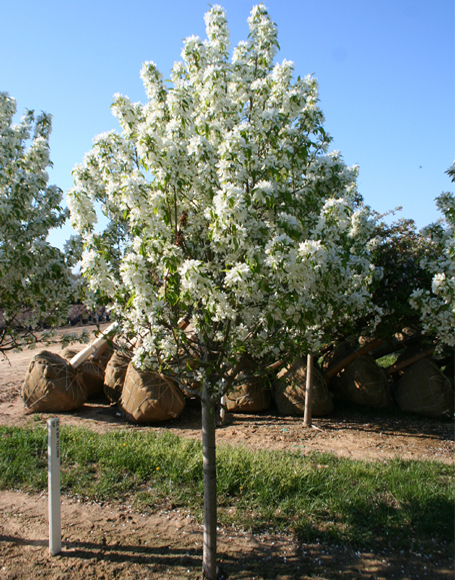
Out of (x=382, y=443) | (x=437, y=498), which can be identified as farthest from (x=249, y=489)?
(x=382, y=443)

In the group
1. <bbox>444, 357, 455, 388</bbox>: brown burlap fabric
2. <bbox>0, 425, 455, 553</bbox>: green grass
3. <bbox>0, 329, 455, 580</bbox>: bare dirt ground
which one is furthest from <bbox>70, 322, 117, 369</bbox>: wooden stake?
<bbox>444, 357, 455, 388</bbox>: brown burlap fabric

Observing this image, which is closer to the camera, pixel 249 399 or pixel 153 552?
pixel 153 552

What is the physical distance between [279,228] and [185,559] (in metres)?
2.95

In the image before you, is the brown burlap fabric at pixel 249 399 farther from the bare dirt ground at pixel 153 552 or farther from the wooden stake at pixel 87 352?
the bare dirt ground at pixel 153 552

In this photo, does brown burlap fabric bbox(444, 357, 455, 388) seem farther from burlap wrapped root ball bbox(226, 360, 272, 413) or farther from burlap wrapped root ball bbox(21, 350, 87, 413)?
burlap wrapped root ball bbox(21, 350, 87, 413)

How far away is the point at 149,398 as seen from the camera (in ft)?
24.5

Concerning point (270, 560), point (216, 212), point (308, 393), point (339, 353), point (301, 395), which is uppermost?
point (216, 212)

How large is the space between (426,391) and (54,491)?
6.97 m

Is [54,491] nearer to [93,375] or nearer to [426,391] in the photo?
[93,375]

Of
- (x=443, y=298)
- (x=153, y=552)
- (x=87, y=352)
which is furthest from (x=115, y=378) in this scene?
(x=443, y=298)

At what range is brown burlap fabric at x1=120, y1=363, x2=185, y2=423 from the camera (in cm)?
749

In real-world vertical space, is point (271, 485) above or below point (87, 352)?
below

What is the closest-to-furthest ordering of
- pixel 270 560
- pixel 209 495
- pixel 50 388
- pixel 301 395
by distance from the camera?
1. pixel 209 495
2. pixel 270 560
3. pixel 50 388
4. pixel 301 395

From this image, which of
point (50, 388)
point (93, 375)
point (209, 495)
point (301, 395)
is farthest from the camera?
point (93, 375)
